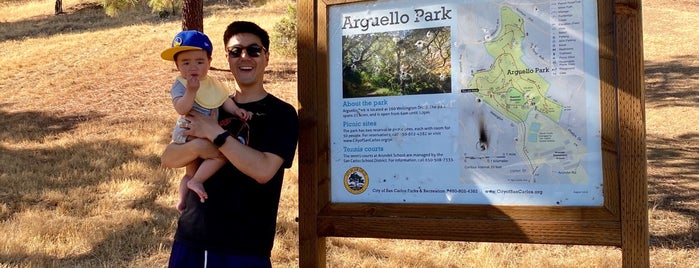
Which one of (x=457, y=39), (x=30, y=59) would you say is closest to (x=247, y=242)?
(x=457, y=39)

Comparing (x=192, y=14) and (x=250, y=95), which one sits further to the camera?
(x=192, y=14)

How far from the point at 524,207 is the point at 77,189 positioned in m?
6.42

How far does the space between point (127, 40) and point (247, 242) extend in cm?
2093

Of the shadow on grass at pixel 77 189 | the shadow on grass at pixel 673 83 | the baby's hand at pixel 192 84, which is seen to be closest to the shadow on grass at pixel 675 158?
the shadow on grass at pixel 673 83

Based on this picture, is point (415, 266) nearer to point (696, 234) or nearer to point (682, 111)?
point (696, 234)

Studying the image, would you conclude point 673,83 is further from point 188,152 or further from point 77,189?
point 188,152

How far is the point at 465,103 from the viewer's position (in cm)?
298

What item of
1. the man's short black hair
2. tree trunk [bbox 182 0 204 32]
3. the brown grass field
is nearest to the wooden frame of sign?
the man's short black hair

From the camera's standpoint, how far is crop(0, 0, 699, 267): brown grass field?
17.7 feet

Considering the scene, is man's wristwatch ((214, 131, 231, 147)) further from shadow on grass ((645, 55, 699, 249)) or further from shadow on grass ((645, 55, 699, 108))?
shadow on grass ((645, 55, 699, 108))

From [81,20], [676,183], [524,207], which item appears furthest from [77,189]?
[81,20]

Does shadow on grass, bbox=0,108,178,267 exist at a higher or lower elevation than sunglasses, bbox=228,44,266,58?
lower

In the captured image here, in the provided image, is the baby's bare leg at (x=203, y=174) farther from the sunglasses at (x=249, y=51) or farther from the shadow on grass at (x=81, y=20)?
the shadow on grass at (x=81, y=20)

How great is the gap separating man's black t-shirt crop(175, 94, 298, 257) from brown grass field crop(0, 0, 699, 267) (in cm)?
240
